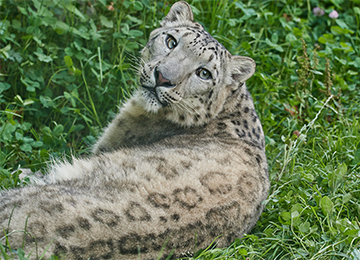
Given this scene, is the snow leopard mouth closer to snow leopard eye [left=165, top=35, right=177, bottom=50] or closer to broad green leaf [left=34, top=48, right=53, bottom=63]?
snow leopard eye [left=165, top=35, right=177, bottom=50]

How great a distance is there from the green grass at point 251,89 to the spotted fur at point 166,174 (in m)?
0.61

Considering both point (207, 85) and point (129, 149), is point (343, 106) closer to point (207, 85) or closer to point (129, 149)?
point (207, 85)

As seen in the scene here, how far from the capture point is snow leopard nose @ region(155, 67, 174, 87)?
14.7ft

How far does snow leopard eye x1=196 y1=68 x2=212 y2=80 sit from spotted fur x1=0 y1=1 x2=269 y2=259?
1cm

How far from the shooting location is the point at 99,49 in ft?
20.4

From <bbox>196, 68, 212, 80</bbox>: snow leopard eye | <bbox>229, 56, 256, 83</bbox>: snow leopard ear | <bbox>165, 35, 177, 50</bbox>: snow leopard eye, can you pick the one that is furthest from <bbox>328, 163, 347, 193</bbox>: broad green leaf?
<bbox>165, 35, 177, 50</bbox>: snow leopard eye

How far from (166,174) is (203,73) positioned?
1508mm

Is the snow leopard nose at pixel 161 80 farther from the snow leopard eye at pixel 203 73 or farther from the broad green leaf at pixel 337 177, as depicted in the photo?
the broad green leaf at pixel 337 177

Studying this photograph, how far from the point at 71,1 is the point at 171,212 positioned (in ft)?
13.4

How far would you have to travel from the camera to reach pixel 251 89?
22.4 feet

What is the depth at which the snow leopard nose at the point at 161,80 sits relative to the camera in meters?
4.48

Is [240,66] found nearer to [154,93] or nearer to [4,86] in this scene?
[154,93]

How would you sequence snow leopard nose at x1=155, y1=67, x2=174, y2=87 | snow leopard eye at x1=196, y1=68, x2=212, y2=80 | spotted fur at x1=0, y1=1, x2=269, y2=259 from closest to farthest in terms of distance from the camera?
spotted fur at x1=0, y1=1, x2=269, y2=259 → snow leopard nose at x1=155, y1=67, x2=174, y2=87 → snow leopard eye at x1=196, y1=68, x2=212, y2=80

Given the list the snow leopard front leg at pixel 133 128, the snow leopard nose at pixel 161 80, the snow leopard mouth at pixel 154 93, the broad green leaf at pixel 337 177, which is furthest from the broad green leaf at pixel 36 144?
the broad green leaf at pixel 337 177
